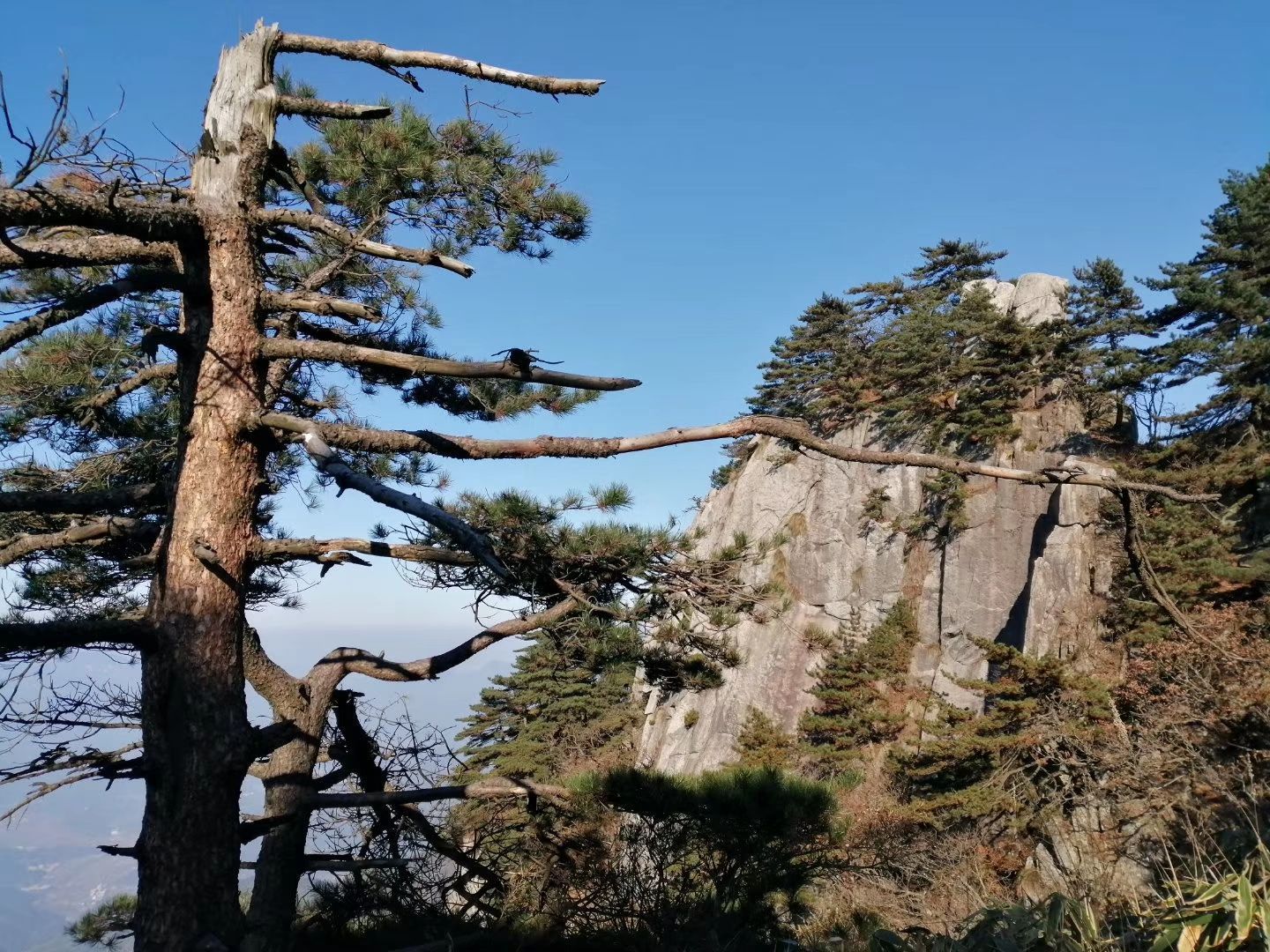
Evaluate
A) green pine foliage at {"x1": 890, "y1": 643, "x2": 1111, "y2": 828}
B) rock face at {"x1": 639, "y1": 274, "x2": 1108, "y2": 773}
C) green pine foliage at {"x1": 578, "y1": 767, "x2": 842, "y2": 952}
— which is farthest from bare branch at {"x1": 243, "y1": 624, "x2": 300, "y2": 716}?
rock face at {"x1": 639, "y1": 274, "x2": 1108, "y2": 773}

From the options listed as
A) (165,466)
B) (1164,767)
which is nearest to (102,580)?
(165,466)

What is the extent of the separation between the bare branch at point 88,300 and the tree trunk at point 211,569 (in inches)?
4.1

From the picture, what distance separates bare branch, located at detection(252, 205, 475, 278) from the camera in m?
2.74

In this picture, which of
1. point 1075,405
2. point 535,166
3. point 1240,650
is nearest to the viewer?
point 535,166

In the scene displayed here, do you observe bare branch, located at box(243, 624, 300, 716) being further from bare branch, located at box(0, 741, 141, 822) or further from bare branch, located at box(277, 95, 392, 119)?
bare branch, located at box(277, 95, 392, 119)

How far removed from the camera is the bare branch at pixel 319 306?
2867 millimetres

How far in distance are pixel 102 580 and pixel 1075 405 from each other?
23.4 m

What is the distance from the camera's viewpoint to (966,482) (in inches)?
991

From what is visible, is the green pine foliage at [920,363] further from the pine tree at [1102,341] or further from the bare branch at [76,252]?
the bare branch at [76,252]

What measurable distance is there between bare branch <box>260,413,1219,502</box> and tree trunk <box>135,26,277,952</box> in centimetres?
28

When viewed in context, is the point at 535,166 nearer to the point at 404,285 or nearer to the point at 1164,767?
the point at 404,285

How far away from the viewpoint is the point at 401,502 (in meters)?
2.31

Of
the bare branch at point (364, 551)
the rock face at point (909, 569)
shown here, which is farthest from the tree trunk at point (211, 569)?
the rock face at point (909, 569)

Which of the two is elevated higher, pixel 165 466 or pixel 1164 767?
pixel 165 466
